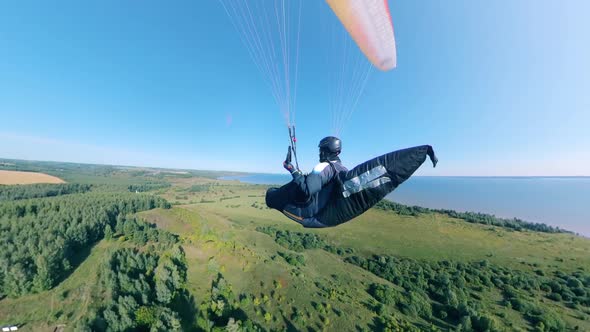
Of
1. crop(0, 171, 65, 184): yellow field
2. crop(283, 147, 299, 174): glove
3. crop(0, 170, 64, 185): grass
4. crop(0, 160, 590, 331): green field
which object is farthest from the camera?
crop(0, 171, 65, 184): yellow field

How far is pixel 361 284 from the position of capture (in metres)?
24.1

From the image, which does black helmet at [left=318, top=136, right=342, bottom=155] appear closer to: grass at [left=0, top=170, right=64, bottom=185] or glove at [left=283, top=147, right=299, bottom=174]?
glove at [left=283, top=147, right=299, bottom=174]

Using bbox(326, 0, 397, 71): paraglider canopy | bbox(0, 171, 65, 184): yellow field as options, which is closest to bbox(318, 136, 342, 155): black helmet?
bbox(326, 0, 397, 71): paraglider canopy

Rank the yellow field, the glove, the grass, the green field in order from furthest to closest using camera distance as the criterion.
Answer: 1. the yellow field
2. the grass
3. the green field
4. the glove

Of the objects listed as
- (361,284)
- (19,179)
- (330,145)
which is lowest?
(361,284)

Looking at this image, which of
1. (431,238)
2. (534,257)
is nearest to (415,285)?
(431,238)

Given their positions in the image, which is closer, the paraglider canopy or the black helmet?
the paraglider canopy

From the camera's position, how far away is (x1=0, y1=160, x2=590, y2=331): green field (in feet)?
57.9

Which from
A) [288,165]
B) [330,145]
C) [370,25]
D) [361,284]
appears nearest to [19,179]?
[361,284]

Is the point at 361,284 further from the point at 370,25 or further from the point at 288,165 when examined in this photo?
the point at 370,25

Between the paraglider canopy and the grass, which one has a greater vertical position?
the paraglider canopy

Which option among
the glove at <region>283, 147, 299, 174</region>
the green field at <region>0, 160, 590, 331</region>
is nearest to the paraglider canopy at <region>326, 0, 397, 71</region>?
the glove at <region>283, 147, 299, 174</region>

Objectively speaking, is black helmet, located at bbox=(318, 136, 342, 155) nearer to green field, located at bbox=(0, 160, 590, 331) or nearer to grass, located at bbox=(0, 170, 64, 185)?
green field, located at bbox=(0, 160, 590, 331)

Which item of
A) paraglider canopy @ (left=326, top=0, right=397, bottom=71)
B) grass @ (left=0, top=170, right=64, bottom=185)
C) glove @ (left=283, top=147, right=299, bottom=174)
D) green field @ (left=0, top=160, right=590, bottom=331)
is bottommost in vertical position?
green field @ (left=0, top=160, right=590, bottom=331)
